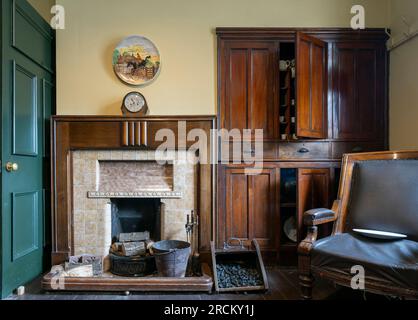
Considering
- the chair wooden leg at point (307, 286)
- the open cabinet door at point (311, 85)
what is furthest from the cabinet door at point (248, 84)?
the chair wooden leg at point (307, 286)

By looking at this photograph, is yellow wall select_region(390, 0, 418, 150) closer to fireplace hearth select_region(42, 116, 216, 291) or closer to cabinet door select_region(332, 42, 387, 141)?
cabinet door select_region(332, 42, 387, 141)

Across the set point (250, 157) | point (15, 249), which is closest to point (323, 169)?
point (250, 157)

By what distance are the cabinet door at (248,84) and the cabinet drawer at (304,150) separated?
17cm

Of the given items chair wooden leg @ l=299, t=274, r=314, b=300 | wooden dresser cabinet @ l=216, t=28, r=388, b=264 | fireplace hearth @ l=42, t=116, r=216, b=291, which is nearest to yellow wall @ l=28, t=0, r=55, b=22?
fireplace hearth @ l=42, t=116, r=216, b=291

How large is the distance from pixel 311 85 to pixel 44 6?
2.45 m

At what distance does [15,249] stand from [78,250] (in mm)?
494

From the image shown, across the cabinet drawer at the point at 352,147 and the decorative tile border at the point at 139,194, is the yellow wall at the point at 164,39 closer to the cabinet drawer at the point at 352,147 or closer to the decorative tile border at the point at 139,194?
the decorative tile border at the point at 139,194

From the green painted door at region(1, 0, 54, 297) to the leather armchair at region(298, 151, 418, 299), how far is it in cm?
198

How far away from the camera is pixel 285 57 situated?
2857 mm

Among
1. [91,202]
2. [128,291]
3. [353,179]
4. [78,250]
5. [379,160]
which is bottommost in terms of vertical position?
[128,291]

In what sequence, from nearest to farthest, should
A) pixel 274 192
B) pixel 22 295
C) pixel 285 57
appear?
1. pixel 22 295
2. pixel 274 192
3. pixel 285 57

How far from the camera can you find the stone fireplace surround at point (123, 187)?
252cm

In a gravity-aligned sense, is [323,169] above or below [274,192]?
above

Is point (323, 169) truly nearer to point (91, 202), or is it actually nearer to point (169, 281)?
point (169, 281)
